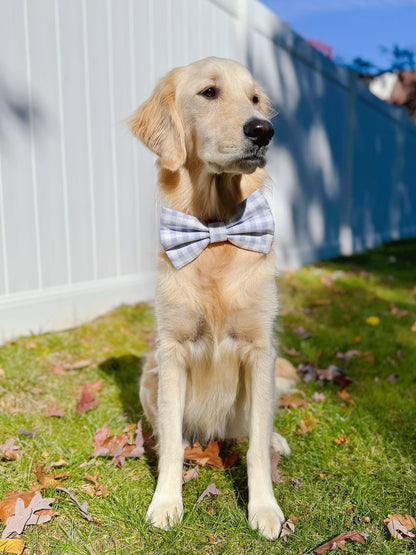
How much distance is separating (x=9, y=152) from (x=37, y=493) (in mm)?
2496

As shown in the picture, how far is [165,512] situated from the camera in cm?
184

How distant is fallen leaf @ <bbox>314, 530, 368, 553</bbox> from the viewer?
1.67 m

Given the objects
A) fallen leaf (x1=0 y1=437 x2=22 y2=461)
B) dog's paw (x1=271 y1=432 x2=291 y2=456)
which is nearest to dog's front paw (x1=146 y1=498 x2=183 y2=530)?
dog's paw (x1=271 y1=432 x2=291 y2=456)

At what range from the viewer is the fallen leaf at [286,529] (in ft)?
5.79

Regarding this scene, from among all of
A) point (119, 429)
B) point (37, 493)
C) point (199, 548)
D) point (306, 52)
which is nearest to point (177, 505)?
point (199, 548)

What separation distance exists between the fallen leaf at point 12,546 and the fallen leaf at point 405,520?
1.31m

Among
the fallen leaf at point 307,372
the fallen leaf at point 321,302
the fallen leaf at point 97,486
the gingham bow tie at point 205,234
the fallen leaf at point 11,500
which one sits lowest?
the fallen leaf at point 97,486

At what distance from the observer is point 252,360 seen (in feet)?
6.68

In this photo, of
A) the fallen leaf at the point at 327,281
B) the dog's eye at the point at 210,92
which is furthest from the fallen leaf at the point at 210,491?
the fallen leaf at the point at 327,281

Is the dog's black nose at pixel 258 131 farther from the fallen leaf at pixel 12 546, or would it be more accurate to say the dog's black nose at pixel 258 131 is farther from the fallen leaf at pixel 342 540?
the fallen leaf at pixel 12 546

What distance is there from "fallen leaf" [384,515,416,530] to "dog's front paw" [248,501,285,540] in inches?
15.6

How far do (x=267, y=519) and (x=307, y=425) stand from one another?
0.86 meters

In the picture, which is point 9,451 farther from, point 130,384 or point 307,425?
point 307,425

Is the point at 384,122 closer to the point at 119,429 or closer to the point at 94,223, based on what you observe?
the point at 94,223
